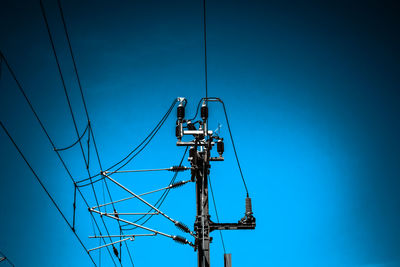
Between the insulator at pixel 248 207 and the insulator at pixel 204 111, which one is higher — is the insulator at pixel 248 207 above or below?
below

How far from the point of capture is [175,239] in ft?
34.8

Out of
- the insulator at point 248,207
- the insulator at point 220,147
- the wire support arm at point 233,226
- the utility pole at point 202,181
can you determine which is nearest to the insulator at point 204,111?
the utility pole at point 202,181

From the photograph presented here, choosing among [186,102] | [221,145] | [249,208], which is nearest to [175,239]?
[249,208]

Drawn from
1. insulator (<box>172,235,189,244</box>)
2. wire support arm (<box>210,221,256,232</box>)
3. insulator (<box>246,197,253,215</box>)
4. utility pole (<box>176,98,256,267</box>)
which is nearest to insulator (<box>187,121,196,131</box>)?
utility pole (<box>176,98,256,267</box>)

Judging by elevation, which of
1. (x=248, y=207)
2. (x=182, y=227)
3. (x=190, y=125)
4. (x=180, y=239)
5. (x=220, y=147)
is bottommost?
(x=180, y=239)

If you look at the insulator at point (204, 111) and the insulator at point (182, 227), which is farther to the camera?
the insulator at point (204, 111)

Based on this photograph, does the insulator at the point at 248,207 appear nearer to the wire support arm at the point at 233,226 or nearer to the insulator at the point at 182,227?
the wire support arm at the point at 233,226

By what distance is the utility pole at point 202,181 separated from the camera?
404 inches

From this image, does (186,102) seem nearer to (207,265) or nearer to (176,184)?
(176,184)

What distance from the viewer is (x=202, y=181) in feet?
36.0

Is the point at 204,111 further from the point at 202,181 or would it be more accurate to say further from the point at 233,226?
the point at 233,226

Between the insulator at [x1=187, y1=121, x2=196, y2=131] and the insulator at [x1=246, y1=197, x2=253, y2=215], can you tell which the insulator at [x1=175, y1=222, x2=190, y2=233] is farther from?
the insulator at [x1=187, y1=121, x2=196, y2=131]


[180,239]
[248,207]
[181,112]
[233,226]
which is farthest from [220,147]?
[180,239]

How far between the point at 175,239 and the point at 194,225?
2.11 feet
